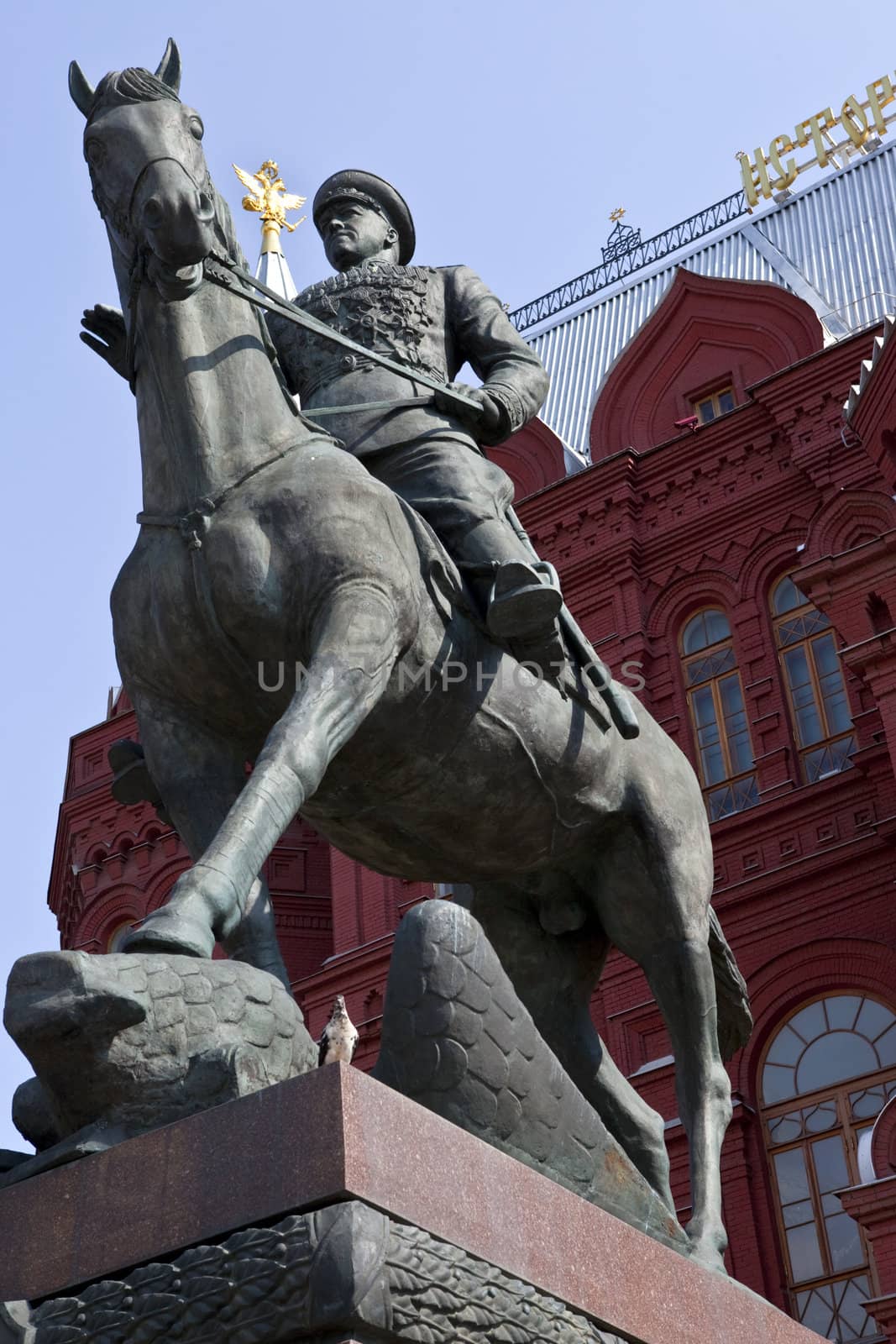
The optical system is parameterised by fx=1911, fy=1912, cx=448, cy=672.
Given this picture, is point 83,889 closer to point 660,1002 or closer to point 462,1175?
point 660,1002

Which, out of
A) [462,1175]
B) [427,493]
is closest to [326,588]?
[427,493]

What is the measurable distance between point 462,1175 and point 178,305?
2.60m

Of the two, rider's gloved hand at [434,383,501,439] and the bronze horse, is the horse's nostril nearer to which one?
the bronze horse

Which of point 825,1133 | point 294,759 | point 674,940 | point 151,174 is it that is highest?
point 825,1133

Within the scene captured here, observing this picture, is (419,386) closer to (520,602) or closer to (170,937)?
(520,602)

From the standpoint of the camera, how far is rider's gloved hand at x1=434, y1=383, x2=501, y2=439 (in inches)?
234

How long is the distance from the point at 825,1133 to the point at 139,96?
14942 millimetres

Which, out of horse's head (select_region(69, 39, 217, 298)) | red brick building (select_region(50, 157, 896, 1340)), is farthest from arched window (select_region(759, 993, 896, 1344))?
horse's head (select_region(69, 39, 217, 298))

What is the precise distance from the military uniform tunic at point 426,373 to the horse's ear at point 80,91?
996mm

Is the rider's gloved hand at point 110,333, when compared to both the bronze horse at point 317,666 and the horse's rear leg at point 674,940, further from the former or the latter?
the horse's rear leg at point 674,940

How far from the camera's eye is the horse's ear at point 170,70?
5457mm

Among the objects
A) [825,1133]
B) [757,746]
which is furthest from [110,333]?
[757,746]

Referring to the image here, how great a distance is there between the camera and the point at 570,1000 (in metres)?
5.92

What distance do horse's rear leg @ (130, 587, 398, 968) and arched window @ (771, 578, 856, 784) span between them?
16.2 metres
